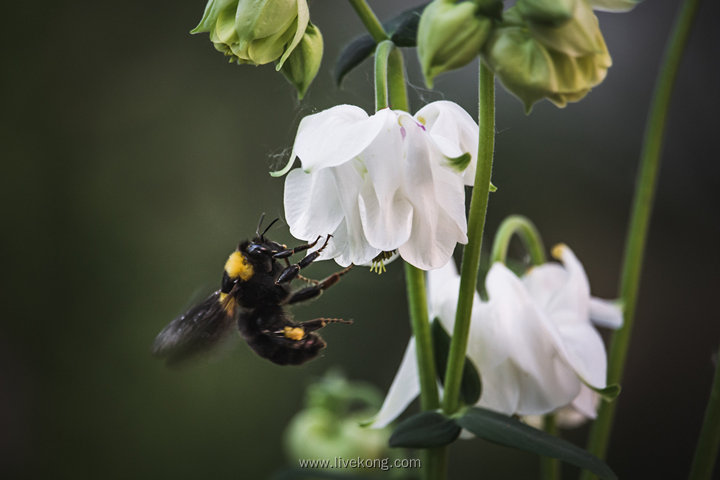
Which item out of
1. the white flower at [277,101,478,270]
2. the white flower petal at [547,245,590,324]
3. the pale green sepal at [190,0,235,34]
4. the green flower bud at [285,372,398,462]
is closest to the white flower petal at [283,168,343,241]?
the white flower at [277,101,478,270]

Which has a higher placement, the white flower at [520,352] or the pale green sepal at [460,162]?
the pale green sepal at [460,162]

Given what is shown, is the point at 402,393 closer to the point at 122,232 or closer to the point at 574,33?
the point at 574,33

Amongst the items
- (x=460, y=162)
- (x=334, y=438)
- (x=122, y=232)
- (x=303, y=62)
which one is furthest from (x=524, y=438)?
(x=122, y=232)

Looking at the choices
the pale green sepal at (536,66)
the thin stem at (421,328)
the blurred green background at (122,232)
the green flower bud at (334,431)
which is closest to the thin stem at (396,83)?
the thin stem at (421,328)

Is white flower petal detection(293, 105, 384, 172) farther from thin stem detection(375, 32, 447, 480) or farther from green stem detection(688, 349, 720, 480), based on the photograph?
green stem detection(688, 349, 720, 480)

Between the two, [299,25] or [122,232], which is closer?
[299,25]

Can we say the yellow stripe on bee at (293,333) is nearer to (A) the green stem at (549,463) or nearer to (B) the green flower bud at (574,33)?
(A) the green stem at (549,463)
